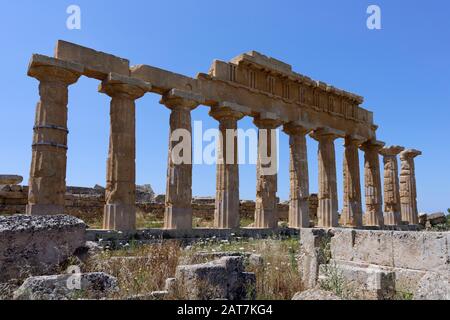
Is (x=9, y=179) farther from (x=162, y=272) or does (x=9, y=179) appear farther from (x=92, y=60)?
(x=162, y=272)

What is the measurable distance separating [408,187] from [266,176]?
13.0m

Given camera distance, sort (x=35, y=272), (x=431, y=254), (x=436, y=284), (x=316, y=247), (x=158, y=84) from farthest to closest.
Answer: (x=158, y=84) < (x=316, y=247) < (x=431, y=254) < (x=35, y=272) < (x=436, y=284)

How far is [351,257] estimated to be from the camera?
24.6 feet

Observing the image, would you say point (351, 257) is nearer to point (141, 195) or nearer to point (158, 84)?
point (158, 84)

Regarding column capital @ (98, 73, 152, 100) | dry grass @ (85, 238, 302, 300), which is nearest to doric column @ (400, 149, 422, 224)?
column capital @ (98, 73, 152, 100)

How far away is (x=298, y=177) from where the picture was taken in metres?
17.2

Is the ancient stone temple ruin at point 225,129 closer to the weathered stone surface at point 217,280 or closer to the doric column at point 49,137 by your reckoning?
the doric column at point 49,137

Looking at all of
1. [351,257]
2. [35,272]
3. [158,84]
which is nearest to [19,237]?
[35,272]

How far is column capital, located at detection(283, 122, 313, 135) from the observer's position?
1725 centimetres

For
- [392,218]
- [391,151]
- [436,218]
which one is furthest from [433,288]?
[436,218]

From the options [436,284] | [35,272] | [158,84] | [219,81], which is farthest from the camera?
[219,81]

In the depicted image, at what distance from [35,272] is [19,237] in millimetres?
522

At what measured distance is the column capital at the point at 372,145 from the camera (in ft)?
69.9

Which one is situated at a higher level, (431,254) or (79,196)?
(79,196)
